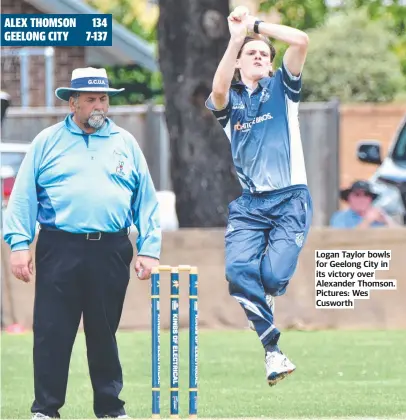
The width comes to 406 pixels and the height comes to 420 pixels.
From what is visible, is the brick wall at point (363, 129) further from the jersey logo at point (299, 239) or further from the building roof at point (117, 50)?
the jersey logo at point (299, 239)

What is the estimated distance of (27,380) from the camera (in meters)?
13.7

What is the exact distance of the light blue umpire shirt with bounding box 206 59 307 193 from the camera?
381 inches

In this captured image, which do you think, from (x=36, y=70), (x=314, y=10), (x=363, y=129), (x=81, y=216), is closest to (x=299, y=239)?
(x=81, y=216)

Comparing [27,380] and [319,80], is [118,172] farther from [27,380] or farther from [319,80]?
[319,80]

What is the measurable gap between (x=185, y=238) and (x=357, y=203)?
2.24 meters

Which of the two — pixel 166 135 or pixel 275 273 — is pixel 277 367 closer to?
pixel 275 273

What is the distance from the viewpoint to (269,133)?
9688 millimetres

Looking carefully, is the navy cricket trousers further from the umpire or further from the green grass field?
the green grass field

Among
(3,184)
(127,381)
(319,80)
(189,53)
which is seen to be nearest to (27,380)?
(127,381)

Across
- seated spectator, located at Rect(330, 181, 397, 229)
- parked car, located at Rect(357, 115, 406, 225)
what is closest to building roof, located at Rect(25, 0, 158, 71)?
parked car, located at Rect(357, 115, 406, 225)

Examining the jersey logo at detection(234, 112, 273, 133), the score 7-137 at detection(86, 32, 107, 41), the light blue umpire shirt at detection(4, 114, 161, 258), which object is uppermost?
the score 7-137 at detection(86, 32, 107, 41)

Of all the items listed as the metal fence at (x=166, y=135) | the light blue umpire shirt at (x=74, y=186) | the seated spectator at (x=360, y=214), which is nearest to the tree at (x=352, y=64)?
the metal fence at (x=166, y=135)

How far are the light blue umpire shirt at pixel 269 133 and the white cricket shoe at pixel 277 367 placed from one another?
3.12 ft

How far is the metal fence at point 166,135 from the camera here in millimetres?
23469
